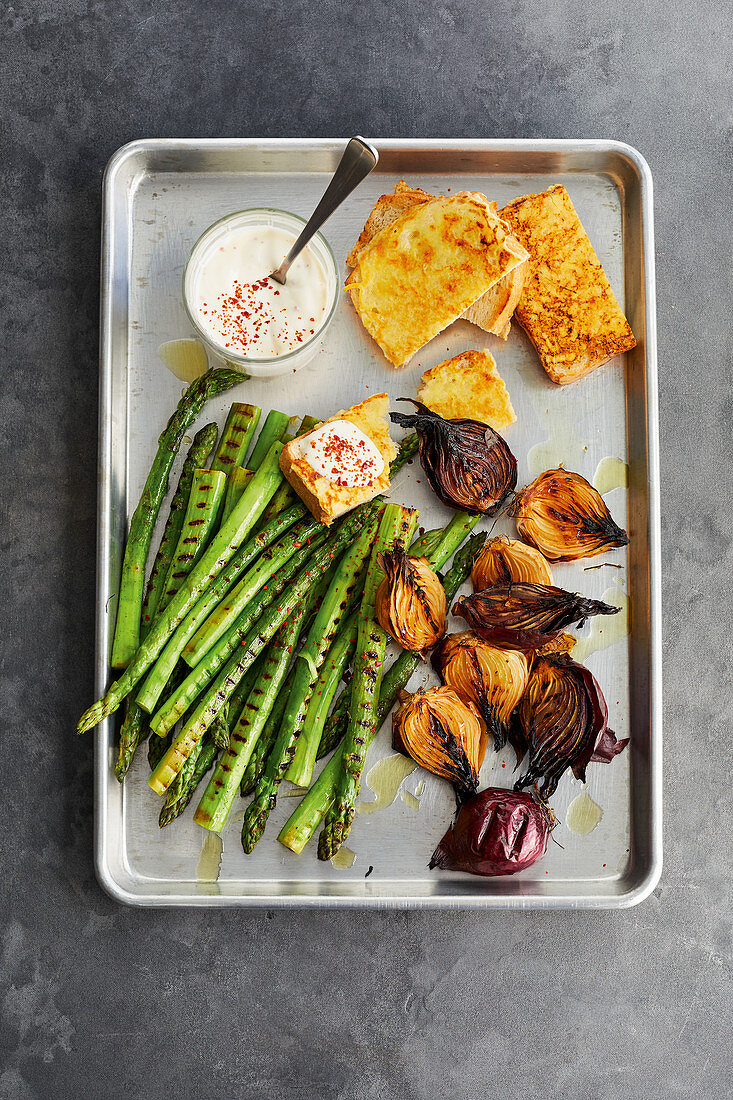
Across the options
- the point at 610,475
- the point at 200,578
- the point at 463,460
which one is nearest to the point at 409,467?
the point at 463,460

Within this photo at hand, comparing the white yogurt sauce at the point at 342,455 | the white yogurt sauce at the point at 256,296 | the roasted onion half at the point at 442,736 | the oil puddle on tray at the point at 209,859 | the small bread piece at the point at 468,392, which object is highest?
the white yogurt sauce at the point at 256,296

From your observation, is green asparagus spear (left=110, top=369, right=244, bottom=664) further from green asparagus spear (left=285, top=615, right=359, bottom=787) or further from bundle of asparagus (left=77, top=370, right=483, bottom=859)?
green asparagus spear (left=285, top=615, right=359, bottom=787)

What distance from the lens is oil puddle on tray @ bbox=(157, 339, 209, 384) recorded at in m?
3.38

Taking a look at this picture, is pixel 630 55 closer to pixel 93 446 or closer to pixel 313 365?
pixel 313 365

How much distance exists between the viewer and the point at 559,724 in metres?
3.18

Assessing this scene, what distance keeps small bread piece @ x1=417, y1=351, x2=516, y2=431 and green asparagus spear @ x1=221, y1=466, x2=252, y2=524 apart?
70 cm

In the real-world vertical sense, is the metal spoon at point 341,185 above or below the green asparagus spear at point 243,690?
above

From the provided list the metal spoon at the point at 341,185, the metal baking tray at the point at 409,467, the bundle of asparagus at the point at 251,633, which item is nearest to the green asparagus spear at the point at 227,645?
the bundle of asparagus at the point at 251,633

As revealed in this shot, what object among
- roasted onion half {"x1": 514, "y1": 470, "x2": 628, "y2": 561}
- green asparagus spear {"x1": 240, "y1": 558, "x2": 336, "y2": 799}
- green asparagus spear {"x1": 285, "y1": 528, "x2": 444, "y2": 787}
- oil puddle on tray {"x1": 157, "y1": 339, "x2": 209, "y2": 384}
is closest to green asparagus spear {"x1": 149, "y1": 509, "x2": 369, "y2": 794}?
green asparagus spear {"x1": 240, "y1": 558, "x2": 336, "y2": 799}

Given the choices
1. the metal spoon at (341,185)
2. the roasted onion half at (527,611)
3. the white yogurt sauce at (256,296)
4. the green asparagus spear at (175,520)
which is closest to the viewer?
the metal spoon at (341,185)

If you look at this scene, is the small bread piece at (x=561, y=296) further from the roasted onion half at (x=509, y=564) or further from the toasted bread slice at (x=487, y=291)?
the roasted onion half at (x=509, y=564)

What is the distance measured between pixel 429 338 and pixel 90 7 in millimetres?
1868

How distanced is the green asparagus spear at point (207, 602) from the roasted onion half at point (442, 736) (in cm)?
75

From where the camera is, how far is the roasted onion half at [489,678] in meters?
3.21
